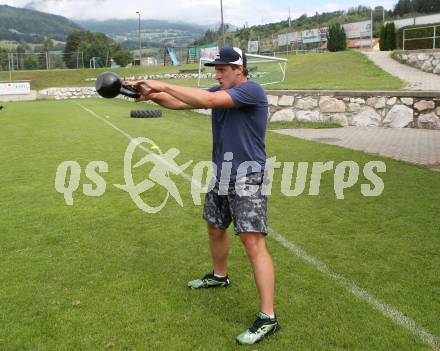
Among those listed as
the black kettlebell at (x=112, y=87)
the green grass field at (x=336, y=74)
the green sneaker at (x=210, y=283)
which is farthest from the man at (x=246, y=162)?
the green grass field at (x=336, y=74)

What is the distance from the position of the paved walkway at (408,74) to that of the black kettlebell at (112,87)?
1484 centimetres

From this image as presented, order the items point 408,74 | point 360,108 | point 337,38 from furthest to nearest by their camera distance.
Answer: point 337,38 < point 408,74 < point 360,108

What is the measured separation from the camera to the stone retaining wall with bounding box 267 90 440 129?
568 inches

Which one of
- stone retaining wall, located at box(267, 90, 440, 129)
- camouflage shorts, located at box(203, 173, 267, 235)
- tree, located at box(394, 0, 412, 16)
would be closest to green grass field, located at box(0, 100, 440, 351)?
camouflage shorts, located at box(203, 173, 267, 235)

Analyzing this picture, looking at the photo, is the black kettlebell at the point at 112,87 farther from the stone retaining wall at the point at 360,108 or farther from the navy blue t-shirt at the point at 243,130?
the stone retaining wall at the point at 360,108

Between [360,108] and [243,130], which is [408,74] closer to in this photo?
[360,108]

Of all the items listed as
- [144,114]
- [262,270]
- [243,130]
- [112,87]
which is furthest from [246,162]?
[144,114]

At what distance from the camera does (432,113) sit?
14312 millimetres

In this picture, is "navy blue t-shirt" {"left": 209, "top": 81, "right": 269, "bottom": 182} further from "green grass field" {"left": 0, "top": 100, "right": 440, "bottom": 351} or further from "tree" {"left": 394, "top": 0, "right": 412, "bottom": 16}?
"tree" {"left": 394, "top": 0, "right": 412, "bottom": 16}

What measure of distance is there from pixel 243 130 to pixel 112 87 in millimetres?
945

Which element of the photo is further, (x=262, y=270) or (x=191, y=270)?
(x=191, y=270)

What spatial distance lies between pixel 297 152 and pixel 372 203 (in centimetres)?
422

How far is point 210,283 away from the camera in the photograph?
4.57 meters

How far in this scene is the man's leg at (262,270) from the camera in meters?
3.76
